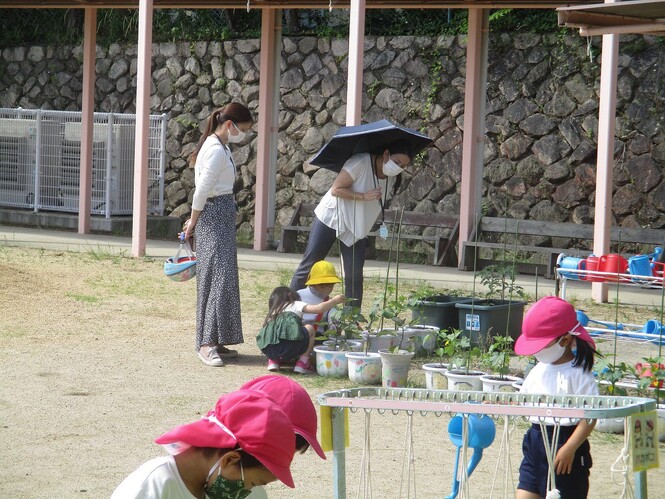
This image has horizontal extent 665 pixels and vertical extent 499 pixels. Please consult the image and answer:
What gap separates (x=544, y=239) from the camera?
13781 mm

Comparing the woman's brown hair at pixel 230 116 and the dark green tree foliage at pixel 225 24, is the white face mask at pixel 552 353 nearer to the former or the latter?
the woman's brown hair at pixel 230 116

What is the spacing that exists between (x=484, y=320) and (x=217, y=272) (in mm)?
1785

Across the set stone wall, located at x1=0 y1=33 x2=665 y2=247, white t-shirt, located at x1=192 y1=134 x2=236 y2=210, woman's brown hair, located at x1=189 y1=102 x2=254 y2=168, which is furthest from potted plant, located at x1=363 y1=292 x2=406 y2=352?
stone wall, located at x1=0 y1=33 x2=665 y2=247

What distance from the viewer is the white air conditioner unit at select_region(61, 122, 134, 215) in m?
15.7

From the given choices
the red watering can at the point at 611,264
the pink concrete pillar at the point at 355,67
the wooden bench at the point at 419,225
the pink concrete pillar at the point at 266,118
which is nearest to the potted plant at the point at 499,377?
the red watering can at the point at 611,264

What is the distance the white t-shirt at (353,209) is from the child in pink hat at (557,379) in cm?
350

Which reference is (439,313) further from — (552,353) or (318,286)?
(552,353)

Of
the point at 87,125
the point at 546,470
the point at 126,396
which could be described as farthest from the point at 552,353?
the point at 87,125

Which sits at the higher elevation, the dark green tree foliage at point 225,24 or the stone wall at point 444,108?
the dark green tree foliage at point 225,24

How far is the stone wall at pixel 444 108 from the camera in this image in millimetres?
13391

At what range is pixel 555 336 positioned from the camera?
396 cm

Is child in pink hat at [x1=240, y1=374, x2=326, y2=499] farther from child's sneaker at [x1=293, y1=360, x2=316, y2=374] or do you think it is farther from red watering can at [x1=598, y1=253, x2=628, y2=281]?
Answer: red watering can at [x1=598, y1=253, x2=628, y2=281]

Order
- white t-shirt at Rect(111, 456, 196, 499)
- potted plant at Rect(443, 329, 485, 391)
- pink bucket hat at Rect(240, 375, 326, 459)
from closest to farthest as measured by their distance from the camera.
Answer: white t-shirt at Rect(111, 456, 196, 499) < pink bucket hat at Rect(240, 375, 326, 459) < potted plant at Rect(443, 329, 485, 391)

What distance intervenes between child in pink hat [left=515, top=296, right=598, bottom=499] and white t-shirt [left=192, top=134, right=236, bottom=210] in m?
3.42
